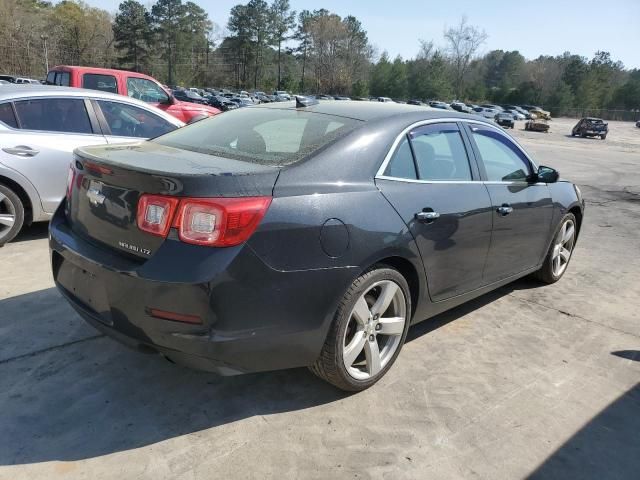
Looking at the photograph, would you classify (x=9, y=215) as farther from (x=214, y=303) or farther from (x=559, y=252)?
(x=559, y=252)

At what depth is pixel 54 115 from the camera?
547 cm

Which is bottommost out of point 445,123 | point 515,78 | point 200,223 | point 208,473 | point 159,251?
point 208,473

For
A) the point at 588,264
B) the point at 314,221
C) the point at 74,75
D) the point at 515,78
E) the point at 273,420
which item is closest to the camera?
the point at 314,221

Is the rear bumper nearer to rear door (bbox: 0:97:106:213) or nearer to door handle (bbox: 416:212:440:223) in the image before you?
door handle (bbox: 416:212:440:223)

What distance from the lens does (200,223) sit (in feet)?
7.67

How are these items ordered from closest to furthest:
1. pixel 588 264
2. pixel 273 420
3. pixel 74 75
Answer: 1. pixel 273 420
2. pixel 588 264
3. pixel 74 75

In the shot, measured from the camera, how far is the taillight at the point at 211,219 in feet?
7.65

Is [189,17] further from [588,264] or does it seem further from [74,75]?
[588,264]

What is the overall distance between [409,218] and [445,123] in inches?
37.5

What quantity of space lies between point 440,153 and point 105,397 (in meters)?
2.48

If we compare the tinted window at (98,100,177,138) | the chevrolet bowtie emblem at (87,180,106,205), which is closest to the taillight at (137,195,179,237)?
the chevrolet bowtie emblem at (87,180,106,205)

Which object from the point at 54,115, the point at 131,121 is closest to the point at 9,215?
the point at 54,115

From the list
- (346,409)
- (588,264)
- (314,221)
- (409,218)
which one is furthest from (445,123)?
(588,264)

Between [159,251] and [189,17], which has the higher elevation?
[189,17]
